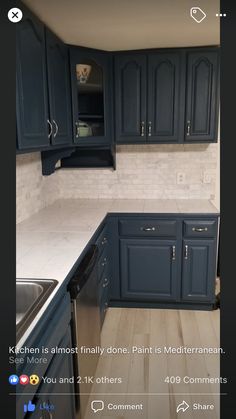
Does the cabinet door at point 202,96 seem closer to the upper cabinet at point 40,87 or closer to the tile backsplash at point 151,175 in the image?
the tile backsplash at point 151,175

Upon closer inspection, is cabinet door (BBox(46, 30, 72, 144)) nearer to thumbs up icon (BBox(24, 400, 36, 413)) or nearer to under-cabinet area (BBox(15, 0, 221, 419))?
under-cabinet area (BBox(15, 0, 221, 419))

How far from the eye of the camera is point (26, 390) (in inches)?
28.1

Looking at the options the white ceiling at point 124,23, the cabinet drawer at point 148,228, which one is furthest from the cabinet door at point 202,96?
the cabinet drawer at point 148,228

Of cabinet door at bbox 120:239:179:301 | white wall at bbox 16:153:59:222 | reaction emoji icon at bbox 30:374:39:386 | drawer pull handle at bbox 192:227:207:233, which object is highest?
white wall at bbox 16:153:59:222

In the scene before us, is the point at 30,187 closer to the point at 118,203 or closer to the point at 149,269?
the point at 118,203

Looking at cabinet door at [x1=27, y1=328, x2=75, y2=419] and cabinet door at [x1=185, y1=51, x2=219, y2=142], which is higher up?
cabinet door at [x1=185, y1=51, x2=219, y2=142]

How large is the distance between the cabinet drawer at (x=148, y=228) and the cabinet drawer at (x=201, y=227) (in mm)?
96

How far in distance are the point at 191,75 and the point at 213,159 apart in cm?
68

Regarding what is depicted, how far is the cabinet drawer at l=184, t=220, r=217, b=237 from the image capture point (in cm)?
209

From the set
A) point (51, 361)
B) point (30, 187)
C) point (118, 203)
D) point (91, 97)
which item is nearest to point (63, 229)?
point (30, 187)

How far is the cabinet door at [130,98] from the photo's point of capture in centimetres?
215

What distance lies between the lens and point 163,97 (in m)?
2.16

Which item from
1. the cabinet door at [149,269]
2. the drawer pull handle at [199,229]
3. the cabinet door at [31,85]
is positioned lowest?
the cabinet door at [149,269]

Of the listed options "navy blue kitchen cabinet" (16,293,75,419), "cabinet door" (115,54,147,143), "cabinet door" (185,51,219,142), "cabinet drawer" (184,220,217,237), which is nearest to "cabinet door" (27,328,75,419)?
"navy blue kitchen cabinet" (16,293,75,419)
